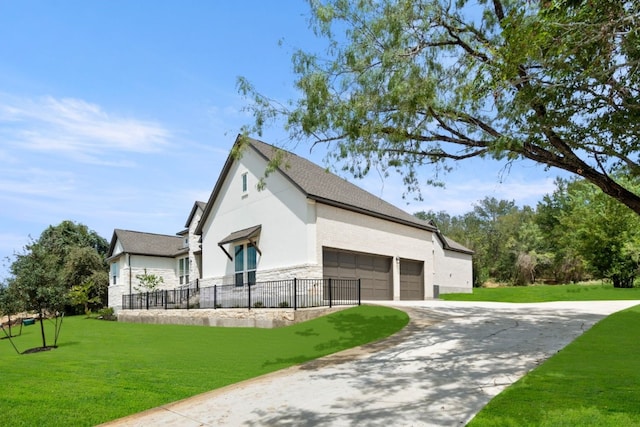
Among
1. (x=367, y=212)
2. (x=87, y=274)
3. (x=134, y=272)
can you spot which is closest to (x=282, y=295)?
(x=367, y=212)

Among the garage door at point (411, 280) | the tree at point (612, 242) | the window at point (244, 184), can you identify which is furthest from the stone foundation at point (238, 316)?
the tree at point (612, 242)

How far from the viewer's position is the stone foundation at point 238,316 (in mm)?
16688

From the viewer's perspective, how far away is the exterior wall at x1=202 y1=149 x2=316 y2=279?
2020 cm

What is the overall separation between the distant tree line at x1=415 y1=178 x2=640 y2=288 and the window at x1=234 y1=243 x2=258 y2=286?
19526 millimetres

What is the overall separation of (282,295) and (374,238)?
6166mm

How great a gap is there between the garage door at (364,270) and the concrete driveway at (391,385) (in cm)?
909

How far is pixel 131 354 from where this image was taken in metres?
11.6

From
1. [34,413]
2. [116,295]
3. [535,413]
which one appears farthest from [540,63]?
[116,295]

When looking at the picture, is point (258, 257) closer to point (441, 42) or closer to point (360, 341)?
point (360, 341)

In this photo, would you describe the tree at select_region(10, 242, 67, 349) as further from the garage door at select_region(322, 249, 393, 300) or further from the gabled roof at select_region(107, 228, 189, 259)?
the gabled roof at select_region(107, 228, 189, 259)

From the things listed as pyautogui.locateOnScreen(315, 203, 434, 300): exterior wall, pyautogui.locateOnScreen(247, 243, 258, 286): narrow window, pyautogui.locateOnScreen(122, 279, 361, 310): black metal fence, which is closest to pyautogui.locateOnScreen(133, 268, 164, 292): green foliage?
pyautogui.locateOnScreen(122, 279, 361, 310): black metal fence

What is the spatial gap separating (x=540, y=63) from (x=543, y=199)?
53.5m

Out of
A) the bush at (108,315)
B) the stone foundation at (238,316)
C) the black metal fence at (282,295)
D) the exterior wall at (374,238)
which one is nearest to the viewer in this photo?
the stone foundation at (238,316)

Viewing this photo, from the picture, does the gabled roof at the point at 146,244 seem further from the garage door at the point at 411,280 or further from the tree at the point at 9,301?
the tree at the point at 9,301
